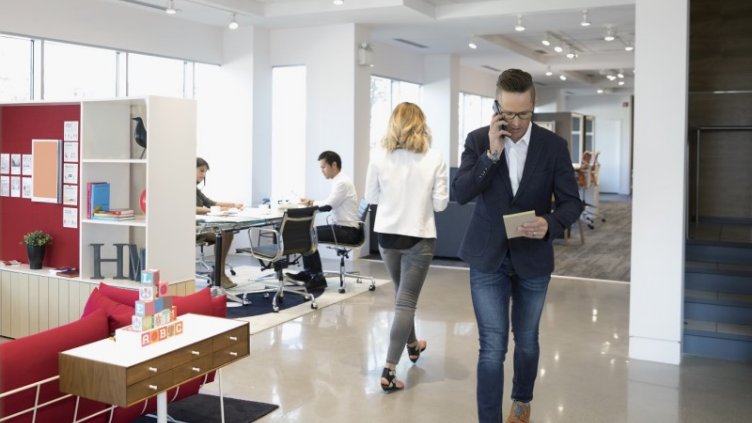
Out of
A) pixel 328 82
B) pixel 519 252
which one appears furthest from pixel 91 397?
pixel 328 82

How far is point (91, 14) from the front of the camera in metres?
7.83

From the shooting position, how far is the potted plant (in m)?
4.93

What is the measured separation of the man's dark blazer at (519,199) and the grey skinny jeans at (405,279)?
2.78 feet

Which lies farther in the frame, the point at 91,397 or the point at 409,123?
the point at 409,123

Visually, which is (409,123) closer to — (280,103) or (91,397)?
(91,397)

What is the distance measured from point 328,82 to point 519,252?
6469 mm

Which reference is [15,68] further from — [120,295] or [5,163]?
[120,295]

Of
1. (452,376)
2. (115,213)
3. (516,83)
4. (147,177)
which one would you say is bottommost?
(452,376)

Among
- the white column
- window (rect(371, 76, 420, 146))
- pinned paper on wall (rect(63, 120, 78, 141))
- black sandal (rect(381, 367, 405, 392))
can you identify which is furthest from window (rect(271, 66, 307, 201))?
black sandal (rect(381, 367, 405, 392))

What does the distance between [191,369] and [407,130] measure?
1839 mm

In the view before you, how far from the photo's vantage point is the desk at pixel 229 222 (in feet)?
19.9

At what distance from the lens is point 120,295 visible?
338 centimetres

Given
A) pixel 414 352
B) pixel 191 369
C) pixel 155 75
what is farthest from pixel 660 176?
pixel 155 75

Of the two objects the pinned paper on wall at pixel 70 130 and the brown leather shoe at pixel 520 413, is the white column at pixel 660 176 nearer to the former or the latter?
the brown leather shoe at pixel 520 413
